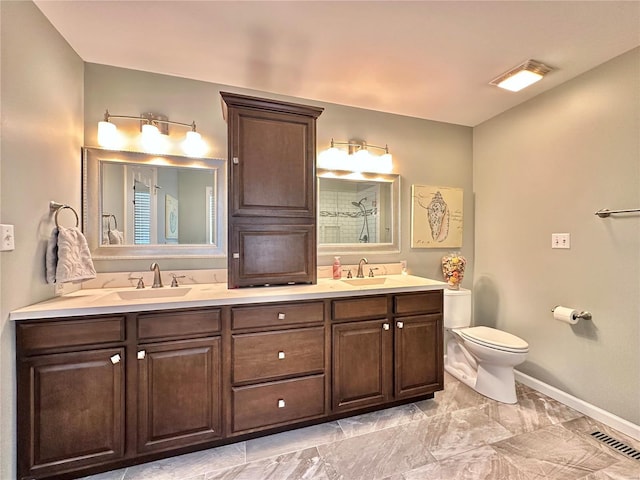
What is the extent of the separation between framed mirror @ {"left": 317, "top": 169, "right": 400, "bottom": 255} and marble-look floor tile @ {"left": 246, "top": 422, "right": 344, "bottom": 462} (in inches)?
49.7

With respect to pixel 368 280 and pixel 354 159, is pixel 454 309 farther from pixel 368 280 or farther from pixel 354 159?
pixel 354 159

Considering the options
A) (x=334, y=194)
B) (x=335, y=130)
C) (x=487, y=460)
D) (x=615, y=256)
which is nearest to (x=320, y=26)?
(x=335, y=130)

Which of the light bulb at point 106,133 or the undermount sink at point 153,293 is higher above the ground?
the light bulb at point 106,133

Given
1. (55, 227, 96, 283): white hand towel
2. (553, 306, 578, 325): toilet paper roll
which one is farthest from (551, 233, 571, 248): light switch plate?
(55, 227, 96, 283): white hand towel

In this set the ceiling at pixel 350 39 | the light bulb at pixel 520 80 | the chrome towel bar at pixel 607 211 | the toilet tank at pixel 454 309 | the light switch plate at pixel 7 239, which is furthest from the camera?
the toilet tank at pixel 454 309

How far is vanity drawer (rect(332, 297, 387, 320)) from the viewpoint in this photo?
1.82 metres

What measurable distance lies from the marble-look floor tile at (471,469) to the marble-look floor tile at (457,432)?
0.05 meters

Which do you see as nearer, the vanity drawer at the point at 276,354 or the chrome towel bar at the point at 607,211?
the vanity drawer at the point at 276,354

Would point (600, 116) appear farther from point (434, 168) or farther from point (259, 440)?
point (259, 440)

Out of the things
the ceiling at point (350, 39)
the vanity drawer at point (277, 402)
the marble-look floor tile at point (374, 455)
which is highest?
the ceiling at point (350, 39)

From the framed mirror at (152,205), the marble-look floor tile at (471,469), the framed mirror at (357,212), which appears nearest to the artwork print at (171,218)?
→ the framed mirror at (152,205)

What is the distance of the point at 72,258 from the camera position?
5.09ft

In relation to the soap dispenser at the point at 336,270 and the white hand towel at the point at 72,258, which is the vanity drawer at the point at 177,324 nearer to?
the white hand towel at the point at 72,258

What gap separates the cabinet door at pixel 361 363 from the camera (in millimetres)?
1815
